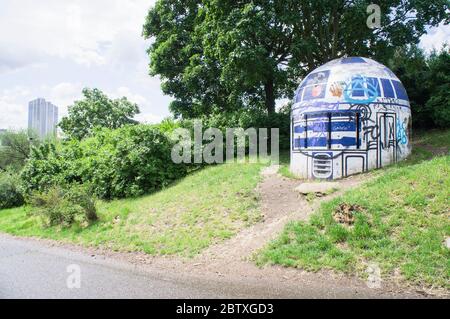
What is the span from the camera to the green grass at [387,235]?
7352 mm

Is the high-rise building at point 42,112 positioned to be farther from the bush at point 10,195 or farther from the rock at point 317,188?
the rock at point 317,188

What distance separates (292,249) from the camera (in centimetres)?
861

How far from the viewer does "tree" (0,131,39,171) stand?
42.8m

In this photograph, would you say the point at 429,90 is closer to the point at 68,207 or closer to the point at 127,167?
the point at 127,167

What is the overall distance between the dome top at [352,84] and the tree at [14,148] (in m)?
38.1

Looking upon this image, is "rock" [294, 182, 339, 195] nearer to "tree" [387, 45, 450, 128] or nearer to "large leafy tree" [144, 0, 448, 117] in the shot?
"large leafy tree" [144, 0, 448, 117]

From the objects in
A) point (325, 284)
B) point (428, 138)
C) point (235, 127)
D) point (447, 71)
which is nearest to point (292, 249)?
point (325, 284)

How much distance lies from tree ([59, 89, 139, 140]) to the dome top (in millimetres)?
29513

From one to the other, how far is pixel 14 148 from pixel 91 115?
33.8ft

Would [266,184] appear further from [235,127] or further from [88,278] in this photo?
[88,278]

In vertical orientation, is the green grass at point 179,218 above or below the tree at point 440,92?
below

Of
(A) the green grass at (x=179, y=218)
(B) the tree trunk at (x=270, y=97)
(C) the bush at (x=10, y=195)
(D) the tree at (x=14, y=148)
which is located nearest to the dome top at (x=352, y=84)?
(A) the green grass at (x=179, y=218)

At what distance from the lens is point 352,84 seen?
43.7ft
